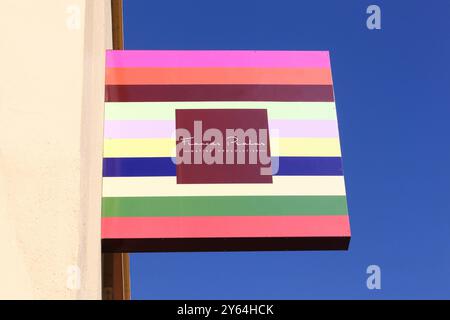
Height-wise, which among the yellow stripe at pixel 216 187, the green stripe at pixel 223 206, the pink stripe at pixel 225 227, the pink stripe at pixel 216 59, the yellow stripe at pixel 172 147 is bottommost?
the pink stripe at pixel 225 227

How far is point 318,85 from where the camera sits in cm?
561

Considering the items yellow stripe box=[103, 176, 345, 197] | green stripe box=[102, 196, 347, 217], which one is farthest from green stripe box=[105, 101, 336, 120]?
green stripe box=[102, 196, 347, 217]

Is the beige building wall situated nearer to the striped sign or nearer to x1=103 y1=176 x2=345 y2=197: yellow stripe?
x1=103 y1=176 x2=345 y2=197: yellow stripe

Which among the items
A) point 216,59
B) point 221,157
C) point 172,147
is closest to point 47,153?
point 172,147

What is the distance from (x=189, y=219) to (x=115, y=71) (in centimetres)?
170

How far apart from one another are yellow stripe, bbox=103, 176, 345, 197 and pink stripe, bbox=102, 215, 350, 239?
22 cm

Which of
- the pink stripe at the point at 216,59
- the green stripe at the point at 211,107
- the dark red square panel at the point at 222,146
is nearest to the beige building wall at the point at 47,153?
the green stripe at the point at 211,107

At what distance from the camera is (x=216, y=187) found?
4859mm

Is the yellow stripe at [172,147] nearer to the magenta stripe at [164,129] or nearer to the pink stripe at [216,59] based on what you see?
the magenta stripe at [164,129]

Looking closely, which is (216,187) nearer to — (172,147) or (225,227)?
(225,227)

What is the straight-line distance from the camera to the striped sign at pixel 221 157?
463cm

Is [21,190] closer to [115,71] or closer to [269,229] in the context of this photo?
[269,229]

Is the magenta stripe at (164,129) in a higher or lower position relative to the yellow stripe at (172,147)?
higher

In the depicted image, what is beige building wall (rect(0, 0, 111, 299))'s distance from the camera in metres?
3.62
